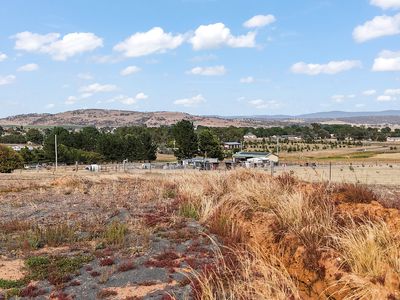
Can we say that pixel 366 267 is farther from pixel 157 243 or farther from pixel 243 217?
pixel 157 243

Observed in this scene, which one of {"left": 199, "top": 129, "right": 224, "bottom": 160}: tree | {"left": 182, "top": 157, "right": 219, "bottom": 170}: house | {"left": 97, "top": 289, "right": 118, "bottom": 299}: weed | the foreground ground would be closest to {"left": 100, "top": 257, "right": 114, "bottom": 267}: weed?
the foreground ground

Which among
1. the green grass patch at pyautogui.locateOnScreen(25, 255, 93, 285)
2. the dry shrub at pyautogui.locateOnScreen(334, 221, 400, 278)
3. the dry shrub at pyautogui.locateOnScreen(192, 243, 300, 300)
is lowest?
the green grass patch at pyautogui.locateOnScreen(25, 255, 93, 285)

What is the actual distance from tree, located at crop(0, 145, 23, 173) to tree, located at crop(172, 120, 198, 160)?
27.2 metres

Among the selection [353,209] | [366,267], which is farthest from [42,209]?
[366,267]

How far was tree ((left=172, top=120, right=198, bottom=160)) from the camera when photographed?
80000 mm

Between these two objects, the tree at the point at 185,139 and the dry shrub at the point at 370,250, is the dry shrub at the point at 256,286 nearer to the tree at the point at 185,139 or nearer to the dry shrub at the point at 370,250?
the dry shrub at the point at 370,250

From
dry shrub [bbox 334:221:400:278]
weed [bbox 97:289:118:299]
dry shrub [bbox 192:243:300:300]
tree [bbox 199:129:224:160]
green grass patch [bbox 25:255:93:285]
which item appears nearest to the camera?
dry shrub [bbox 192:243:300:300]

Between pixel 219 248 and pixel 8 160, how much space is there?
59.0m

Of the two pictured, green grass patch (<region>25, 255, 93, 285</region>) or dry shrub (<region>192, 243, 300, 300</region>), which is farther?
green grass patch (<region>25, 255, 93, 285</region>)

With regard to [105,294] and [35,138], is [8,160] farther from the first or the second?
[35,138]

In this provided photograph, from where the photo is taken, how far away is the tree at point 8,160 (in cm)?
6125

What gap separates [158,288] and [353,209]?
4.57 metres

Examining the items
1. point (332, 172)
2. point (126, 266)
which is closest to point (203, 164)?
point (332, 172)

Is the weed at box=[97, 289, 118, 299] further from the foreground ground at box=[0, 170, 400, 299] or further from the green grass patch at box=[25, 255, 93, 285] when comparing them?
the green grass patch at box=[25, 255, 93, 285]
